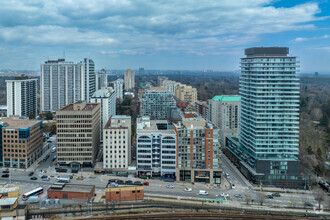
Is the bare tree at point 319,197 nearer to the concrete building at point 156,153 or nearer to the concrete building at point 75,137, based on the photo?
the concrete building at point 156,153

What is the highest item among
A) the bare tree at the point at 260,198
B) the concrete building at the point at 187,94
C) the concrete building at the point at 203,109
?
the concrete building at the point at 187,94


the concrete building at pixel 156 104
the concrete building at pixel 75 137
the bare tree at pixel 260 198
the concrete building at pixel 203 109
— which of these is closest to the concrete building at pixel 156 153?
the concrete building at pixel 75 137

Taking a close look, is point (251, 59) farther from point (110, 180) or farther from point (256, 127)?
point (110, 180)

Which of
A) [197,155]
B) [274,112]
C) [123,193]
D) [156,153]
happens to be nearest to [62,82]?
[156,153]

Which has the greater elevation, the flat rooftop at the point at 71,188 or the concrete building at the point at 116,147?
the concrete building at the point at 116,147

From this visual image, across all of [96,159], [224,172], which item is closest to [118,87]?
[96,159]

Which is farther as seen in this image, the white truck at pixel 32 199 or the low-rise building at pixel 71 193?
the low-rise building at pixel 71 193

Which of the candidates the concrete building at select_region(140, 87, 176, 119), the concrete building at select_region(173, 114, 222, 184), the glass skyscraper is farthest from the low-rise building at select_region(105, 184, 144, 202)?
the concrete building at select_region(140, 87, 176, 119)
